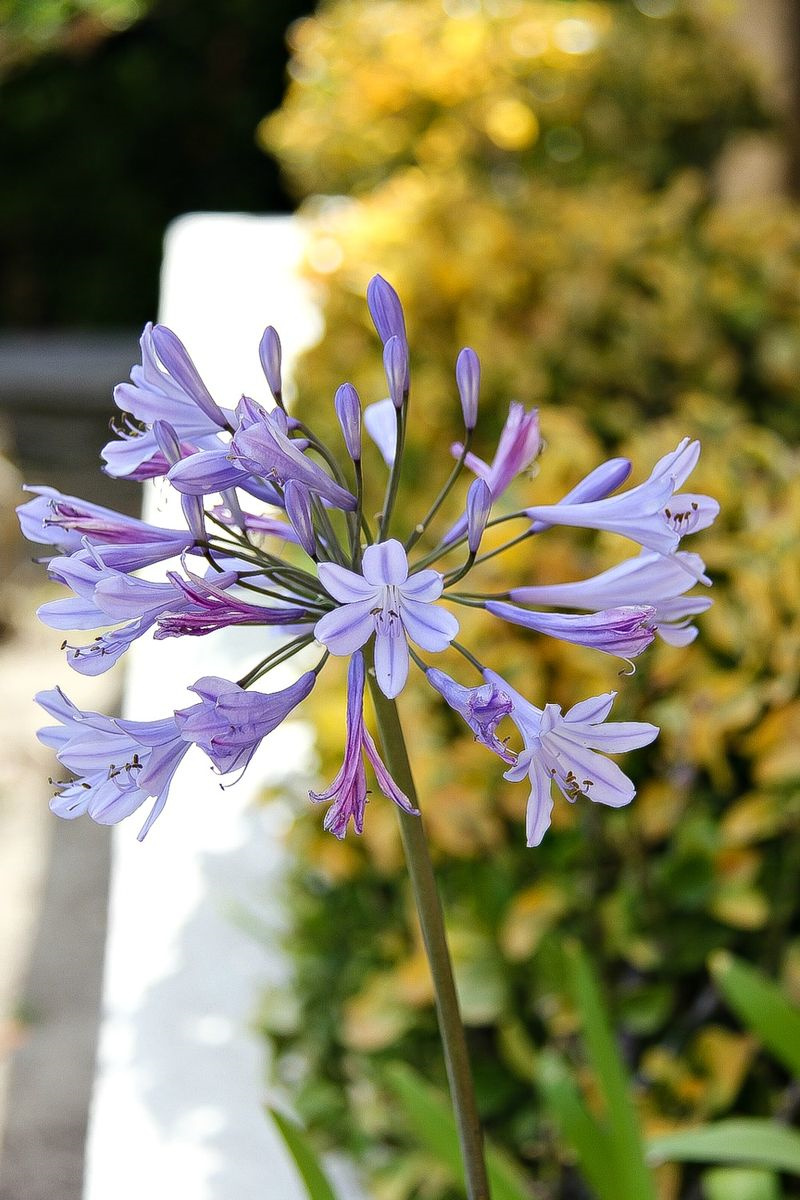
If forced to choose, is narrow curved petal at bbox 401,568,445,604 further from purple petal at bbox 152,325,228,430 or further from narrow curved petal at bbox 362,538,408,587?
purple petal at bbox 152,325,228,430

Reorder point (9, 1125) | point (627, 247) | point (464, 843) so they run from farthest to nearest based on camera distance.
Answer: point (627, 247) → point (9, 1125) → point (464, 843)

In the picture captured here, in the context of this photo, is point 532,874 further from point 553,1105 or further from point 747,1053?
point 553,1105

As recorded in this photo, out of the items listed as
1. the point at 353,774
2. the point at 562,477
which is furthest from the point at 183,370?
the point at 562,477

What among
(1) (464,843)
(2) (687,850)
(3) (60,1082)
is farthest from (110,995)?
(3) (60,1082)

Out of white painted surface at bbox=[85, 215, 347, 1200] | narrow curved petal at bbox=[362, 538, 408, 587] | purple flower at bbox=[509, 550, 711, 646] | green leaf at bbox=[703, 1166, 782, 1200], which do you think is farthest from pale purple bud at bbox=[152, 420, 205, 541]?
green leaf at bbox=[703, 1166, 782, 1200]

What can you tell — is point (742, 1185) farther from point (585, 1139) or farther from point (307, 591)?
point (307, 591)

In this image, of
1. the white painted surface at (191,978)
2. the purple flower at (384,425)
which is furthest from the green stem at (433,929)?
the white painted surface at (191,978)
